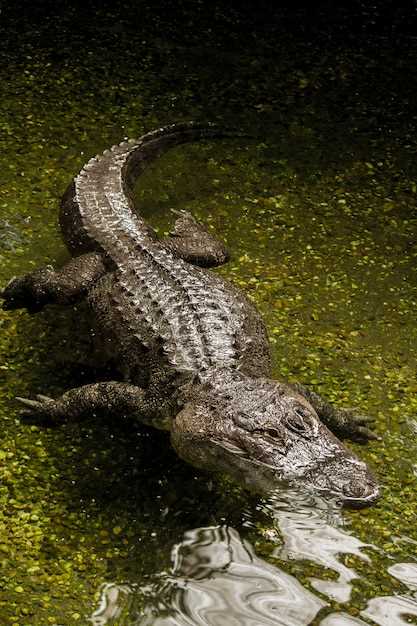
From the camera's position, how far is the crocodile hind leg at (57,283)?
14.8 feet

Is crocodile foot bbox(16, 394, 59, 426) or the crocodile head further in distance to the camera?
crocodile foot bbox(16, 394, 59, 426)

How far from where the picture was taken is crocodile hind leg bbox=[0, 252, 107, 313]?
4516mm

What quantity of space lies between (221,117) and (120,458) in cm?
280

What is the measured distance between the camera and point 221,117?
6160 mm

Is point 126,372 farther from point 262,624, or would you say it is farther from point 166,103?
point 166,103

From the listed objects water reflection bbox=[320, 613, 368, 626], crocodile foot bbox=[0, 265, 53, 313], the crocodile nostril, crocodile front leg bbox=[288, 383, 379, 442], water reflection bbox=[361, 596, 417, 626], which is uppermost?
crocodile foot bbox=[0, 265, 53, 313]

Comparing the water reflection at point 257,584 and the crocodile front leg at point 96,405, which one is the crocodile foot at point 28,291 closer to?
the crocodile front leg at point 96,405

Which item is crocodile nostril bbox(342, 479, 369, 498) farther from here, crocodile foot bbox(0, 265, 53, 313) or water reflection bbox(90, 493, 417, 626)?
crocodile foot bbox(0, 265, 53, 313)

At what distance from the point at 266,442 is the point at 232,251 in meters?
1.84

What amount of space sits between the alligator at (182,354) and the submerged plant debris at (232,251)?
21 cm

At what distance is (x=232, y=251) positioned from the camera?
5223 millimetres

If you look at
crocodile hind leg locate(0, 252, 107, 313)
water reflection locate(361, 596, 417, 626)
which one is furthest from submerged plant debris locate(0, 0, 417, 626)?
crocodile hind leg locate(0, 252, 107, 313)

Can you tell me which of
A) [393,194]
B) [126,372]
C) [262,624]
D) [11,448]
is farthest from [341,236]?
[262,624]

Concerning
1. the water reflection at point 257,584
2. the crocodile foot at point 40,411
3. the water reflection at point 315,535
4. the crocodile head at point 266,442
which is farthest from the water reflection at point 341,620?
the crocodile foot at point 40,411
